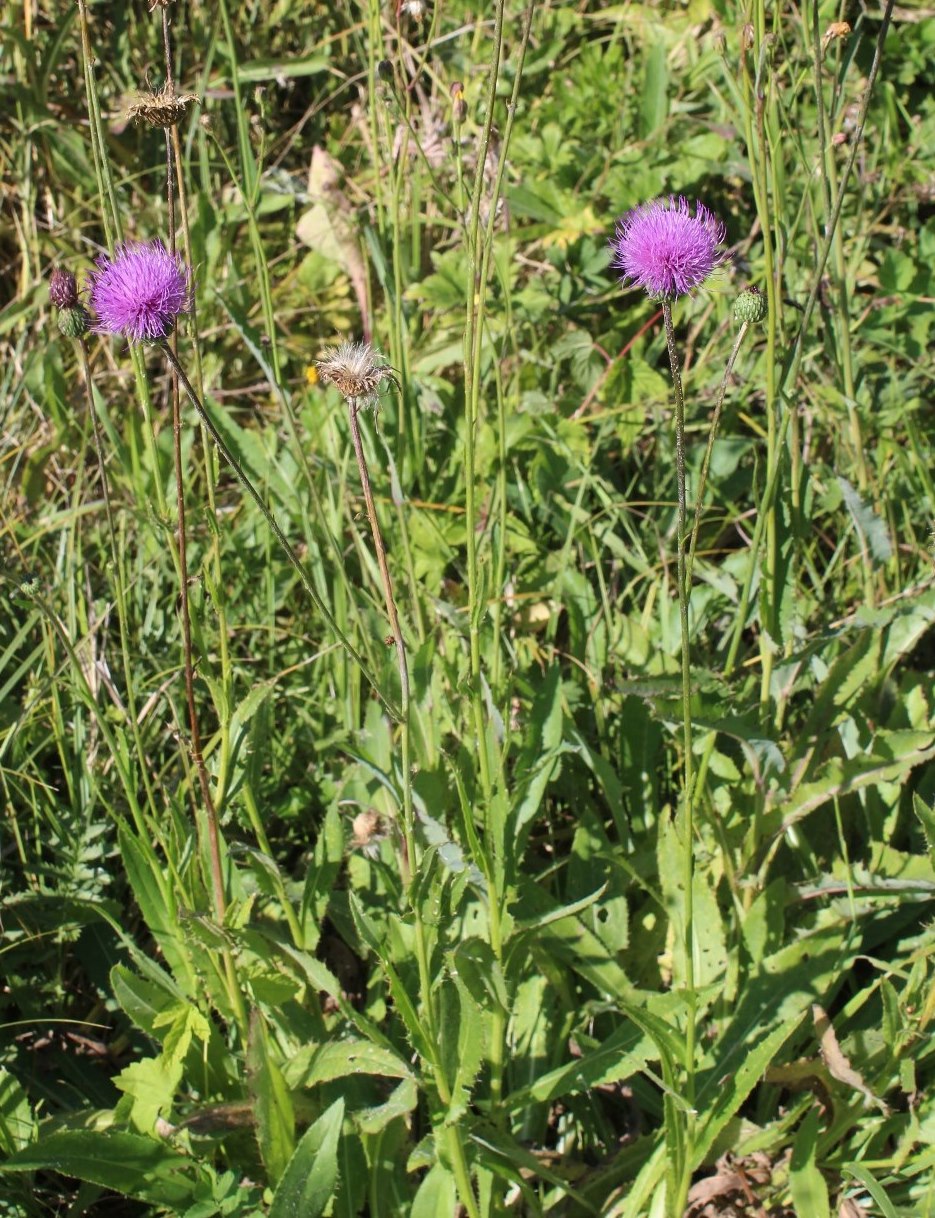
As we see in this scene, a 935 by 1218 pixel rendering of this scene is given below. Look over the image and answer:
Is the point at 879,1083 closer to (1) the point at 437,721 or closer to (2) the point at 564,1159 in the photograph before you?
(2) the point at 564,1159

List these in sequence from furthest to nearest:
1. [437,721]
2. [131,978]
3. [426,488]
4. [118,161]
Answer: [118,161], [426,488], [437,721], [131,978]

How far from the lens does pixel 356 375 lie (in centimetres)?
118

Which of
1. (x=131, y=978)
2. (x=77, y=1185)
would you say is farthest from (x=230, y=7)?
(x=77, y=1185)

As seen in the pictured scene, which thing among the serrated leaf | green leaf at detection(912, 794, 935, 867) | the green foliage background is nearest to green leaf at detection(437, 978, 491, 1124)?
the green foliage background

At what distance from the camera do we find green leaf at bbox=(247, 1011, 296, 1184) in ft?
5.00

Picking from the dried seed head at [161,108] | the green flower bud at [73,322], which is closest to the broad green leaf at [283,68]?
the dried seed head at [161,108]

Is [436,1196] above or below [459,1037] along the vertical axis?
below

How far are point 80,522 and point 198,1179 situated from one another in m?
1.39

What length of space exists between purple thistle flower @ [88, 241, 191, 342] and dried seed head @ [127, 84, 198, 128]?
0.20m

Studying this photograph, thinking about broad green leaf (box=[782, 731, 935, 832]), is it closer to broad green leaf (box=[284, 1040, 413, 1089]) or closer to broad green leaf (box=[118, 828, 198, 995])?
broad green leaf (box=[284, 1040, 413, 1089])

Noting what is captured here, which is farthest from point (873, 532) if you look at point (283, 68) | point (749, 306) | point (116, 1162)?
point (283, 68)

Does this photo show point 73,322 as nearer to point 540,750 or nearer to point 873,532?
point 540,750

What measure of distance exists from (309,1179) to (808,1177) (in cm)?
66

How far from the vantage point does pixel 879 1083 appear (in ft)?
5.31
